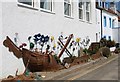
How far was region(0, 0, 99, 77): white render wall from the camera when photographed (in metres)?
12.7

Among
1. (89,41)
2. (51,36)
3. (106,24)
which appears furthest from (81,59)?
(106,24)

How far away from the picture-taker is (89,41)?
27188 millimetres

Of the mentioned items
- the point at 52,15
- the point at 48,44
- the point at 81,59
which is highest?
the point at 52,15

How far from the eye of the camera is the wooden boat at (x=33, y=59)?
12938 mm

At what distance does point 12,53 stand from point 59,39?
6538 millimetres

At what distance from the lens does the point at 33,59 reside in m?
13.9

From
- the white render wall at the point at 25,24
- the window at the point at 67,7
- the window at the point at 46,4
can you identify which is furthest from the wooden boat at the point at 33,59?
Answer: the window at the point at 67,7

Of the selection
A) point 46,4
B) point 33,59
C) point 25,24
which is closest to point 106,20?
point 46,4

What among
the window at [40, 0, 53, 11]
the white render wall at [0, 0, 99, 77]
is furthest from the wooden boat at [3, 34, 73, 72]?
the window at [40, 0, 53, 11]

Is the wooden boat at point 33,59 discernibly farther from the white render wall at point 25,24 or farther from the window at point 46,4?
the window at point 46,4

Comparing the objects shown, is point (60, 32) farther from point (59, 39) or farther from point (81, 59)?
point (81, 59)

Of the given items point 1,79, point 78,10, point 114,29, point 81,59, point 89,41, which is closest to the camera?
point 1,79

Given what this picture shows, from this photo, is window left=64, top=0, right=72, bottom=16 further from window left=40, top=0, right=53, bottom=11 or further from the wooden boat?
the wooden boat

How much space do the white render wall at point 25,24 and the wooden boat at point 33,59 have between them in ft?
0.67
